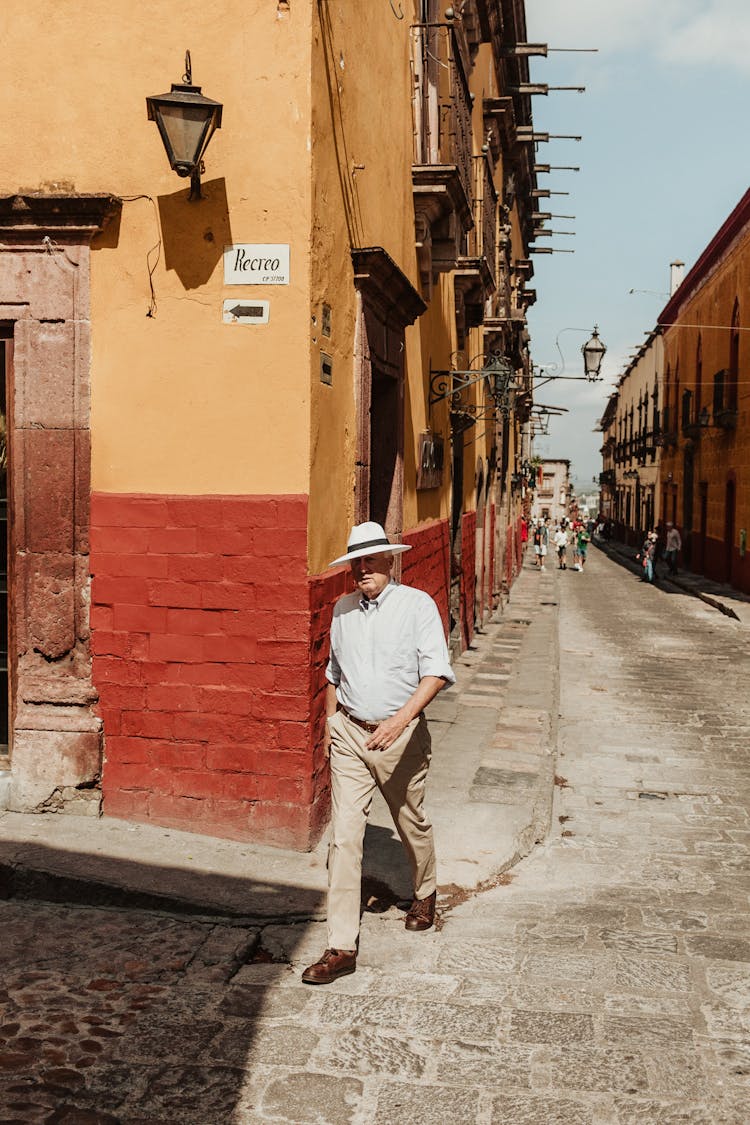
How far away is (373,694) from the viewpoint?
15.0 ft

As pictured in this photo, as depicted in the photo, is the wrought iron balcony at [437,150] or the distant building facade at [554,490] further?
the distant building facade at [554,490]

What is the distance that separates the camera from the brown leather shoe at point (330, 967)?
4.28m

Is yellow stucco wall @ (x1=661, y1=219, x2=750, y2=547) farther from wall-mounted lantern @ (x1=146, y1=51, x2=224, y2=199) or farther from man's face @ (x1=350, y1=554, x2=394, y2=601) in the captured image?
man's face @ (x1=350, y1=554, x2=394, y2=601)

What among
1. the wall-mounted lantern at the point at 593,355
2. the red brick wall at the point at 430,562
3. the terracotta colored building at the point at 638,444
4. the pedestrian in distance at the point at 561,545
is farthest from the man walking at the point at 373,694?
the terracotta colored building at the point at 638,444

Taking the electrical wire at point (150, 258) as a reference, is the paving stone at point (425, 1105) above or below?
below

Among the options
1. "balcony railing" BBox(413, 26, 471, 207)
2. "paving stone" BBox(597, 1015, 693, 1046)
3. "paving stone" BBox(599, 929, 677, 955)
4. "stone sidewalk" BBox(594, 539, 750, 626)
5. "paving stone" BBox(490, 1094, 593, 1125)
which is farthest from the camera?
"stone sidewalk" BBox(594, 539, 750, 626)

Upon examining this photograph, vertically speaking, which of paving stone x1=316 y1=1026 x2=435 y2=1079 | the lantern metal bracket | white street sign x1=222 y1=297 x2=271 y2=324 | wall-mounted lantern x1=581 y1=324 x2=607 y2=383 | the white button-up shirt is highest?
wall-mounted lantern x1=581 y1=324 x2=607 y2=383

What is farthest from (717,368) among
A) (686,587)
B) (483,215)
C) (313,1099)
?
(313,1099)

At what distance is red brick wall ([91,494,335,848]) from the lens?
5.67 meters

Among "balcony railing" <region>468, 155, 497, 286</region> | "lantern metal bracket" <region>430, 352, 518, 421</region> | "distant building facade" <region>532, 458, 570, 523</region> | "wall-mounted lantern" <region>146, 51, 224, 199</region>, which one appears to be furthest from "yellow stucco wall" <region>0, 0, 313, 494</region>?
"distant building facade" <region>532, 458, 570, 523</region>

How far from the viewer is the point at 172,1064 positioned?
3637mm

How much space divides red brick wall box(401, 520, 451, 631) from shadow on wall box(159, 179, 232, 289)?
12.7 feet

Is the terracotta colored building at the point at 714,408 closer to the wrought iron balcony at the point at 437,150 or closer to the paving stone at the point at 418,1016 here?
the wrought iron balcony at the point at 437,150

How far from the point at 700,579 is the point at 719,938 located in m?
25.8
